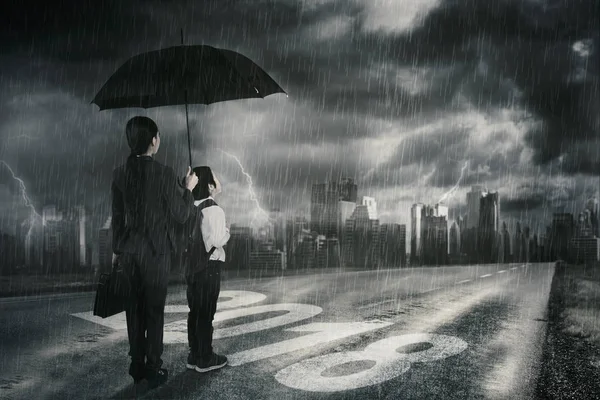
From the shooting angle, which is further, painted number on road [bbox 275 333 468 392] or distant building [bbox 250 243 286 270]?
distant building [bbox 250 243 286 270]

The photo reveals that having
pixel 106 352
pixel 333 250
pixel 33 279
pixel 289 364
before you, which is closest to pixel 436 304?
pixel 289 364

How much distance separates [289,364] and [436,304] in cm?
582

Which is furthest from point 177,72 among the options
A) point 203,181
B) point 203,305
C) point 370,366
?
point 370,366

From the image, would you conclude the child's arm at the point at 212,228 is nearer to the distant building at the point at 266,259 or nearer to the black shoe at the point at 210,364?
the black shoe at the point at 210,364

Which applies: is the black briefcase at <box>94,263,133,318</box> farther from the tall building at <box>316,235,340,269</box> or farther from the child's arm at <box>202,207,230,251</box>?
the tall building at <box>316,235,340,269</box>

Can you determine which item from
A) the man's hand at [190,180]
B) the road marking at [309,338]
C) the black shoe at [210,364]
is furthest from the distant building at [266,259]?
the man's hand at [190,180]

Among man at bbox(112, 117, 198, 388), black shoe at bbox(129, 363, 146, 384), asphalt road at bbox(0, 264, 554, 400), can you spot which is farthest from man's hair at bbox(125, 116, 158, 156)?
asphalt road at bbox(0, 264, 554, 400)

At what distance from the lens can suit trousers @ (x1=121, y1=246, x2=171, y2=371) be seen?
4273 mm

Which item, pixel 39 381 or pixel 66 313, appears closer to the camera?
pixel 39 381

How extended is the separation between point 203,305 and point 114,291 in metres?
0.86

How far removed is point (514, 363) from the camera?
569 cm

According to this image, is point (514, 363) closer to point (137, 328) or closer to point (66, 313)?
point (137, 328)

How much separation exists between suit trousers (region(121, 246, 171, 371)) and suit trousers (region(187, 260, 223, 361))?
50 centimetres

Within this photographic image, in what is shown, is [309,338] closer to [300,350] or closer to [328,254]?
[300,350]
